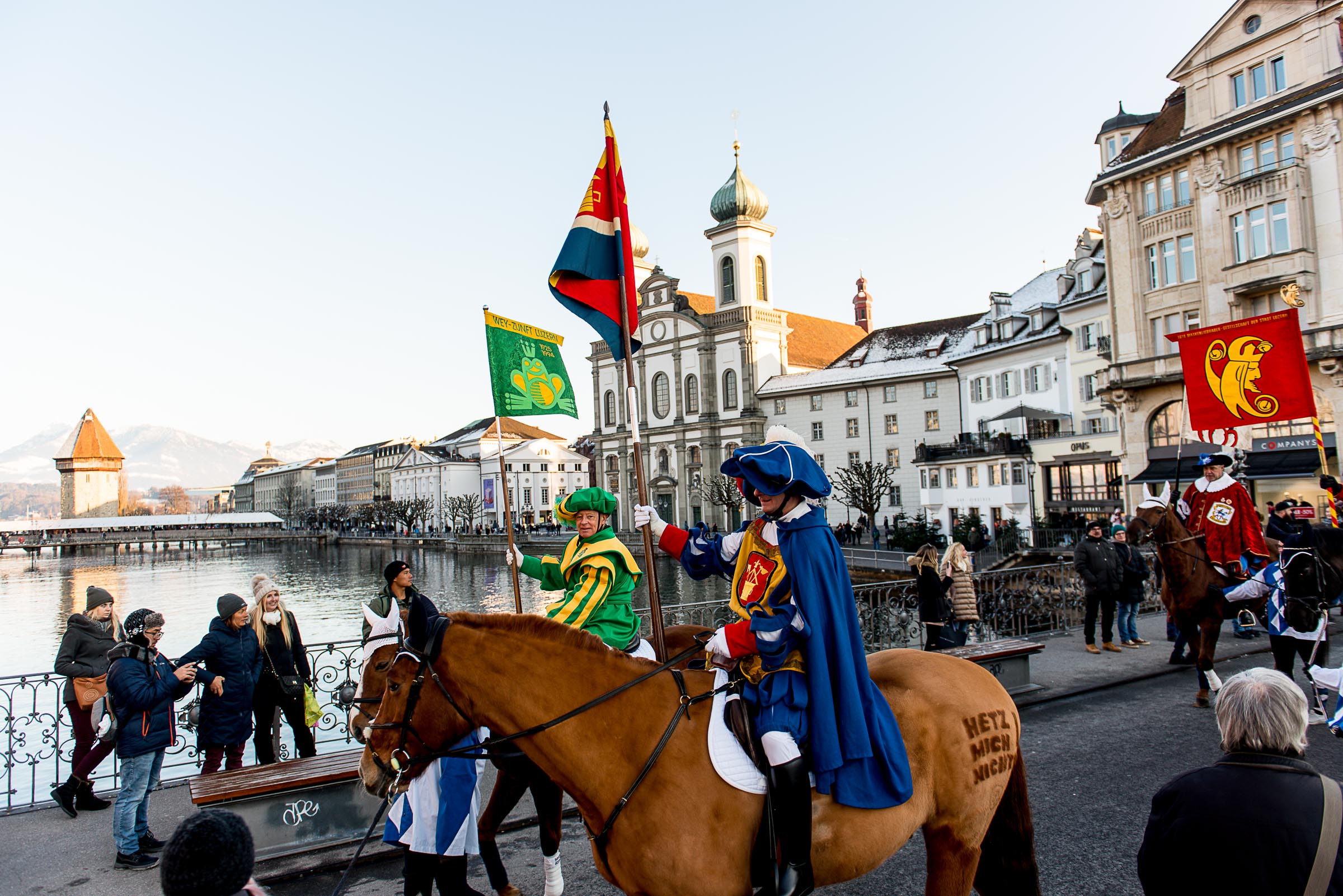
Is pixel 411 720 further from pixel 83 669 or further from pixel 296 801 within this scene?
pixel 83 669

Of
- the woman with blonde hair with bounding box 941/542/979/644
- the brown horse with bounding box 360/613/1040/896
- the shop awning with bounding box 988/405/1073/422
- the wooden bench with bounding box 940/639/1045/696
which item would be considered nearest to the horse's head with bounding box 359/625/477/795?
the brown horse with bounding box 360/613/1040/896

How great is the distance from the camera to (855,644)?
3.72 metres

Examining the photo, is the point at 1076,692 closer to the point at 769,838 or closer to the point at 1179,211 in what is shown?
the point at 769,838

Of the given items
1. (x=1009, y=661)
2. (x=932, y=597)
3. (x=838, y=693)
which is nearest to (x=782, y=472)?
(x=838, y=693)

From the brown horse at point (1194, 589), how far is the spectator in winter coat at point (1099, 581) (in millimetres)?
2497

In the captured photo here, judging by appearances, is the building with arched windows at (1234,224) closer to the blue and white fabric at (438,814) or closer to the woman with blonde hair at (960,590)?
the woman with blonde hair at (960,590)

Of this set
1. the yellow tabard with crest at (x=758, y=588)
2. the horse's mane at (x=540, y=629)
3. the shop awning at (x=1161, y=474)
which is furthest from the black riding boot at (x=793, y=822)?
the shop awning at (x=1161, y=474)

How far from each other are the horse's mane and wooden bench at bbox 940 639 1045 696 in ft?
23.1

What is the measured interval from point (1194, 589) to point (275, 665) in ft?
33.4

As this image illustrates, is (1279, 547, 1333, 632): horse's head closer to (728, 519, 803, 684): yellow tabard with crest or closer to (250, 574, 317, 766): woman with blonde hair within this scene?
(728, 519, 803, 684): yellow tabard with crest

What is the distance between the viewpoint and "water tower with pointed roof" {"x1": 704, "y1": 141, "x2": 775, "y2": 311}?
69.1m

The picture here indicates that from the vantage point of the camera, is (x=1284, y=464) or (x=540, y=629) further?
(x=1284, y=464)

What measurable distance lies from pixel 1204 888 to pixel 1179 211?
1385 inches

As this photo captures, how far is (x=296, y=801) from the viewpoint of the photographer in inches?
242
